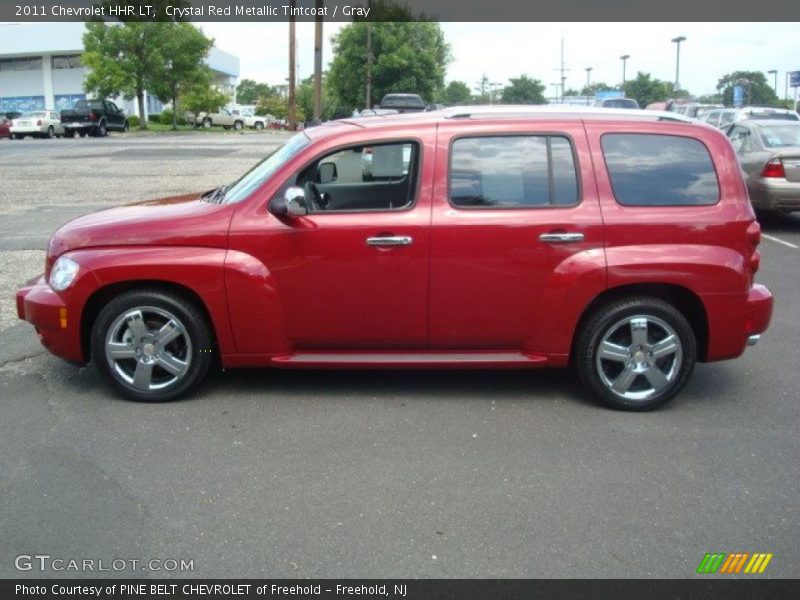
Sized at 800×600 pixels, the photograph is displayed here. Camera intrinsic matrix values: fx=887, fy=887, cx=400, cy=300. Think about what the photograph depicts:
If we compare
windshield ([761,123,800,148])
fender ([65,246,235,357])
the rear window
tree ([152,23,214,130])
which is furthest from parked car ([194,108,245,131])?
the rear window

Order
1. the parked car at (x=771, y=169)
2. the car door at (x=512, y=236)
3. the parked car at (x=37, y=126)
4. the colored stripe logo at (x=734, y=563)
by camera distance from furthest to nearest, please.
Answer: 1. the parked car at (x=37, y=126)
2. the parked car at (x=771, y=169)
3. the car door at (x=512, y=236)
4. the colored stripe logo at (x=734, y=563)

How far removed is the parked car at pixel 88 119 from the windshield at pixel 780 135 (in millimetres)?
39613

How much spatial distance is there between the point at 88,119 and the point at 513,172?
45183mm

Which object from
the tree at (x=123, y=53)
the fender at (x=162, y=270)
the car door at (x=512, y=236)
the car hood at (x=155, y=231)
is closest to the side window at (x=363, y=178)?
the car door at (x=512, y=236)

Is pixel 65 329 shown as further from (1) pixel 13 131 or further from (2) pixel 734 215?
(1) pixel 13 131

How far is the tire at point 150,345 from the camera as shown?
18.0ft

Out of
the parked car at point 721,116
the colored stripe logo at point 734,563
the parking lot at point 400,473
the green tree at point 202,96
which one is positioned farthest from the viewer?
the green tree at point 202,96

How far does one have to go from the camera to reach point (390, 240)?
538cm

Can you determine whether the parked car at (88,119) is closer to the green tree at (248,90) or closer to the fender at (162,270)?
the fender at (162,270)

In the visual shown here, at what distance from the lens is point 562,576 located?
3.59 metres

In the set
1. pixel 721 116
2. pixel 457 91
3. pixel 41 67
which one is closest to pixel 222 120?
pixel 41 67

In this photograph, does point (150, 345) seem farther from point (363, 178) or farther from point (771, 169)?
point (771, 169)

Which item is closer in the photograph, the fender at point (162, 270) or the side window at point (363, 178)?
the fender at point (162, 270)

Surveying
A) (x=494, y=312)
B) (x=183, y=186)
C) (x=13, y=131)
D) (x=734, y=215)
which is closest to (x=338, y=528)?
(x=494, y=312)
